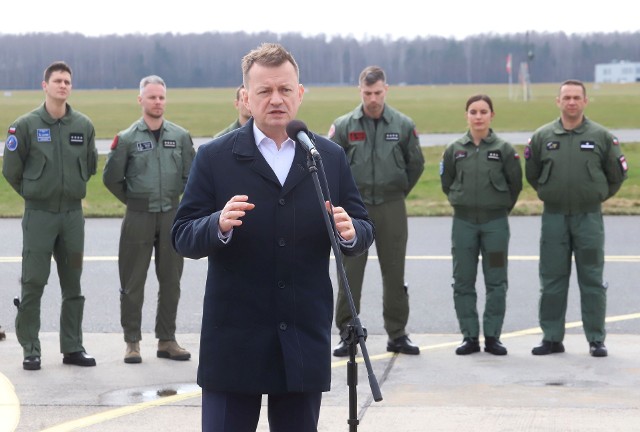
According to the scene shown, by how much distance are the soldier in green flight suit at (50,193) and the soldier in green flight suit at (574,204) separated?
359 cm

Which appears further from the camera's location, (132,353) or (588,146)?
(588,146)

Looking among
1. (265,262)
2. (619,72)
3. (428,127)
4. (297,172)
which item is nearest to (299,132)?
(297,172)

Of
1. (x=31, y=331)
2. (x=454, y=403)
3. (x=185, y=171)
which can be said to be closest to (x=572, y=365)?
(x=454, y=403)

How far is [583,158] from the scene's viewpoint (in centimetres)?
884

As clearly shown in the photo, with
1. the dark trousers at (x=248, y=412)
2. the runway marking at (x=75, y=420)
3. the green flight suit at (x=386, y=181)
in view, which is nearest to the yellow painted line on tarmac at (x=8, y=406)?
the runway marking at (x=75, y=420)

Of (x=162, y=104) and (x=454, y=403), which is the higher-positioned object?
(x=162, y=104)

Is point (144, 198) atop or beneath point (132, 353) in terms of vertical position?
atop

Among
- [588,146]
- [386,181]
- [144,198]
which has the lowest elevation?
[144,198]

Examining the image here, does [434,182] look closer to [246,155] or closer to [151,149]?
[151,149]

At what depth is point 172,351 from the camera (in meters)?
8.81

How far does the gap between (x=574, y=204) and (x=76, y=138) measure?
154 inches

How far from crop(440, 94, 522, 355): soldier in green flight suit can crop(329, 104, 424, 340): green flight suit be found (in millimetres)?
417

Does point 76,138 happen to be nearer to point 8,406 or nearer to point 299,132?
point 8,406

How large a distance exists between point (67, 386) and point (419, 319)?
369 cm
